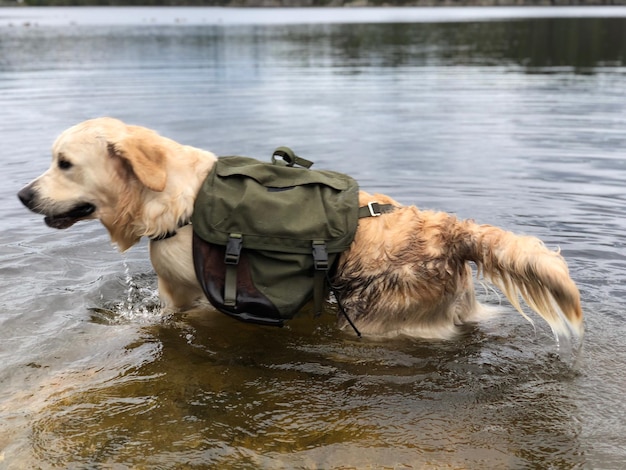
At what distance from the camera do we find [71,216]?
504 centimetres

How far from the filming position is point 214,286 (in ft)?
16.2

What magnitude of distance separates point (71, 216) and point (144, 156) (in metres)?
0.87

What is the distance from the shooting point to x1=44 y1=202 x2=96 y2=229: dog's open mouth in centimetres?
501

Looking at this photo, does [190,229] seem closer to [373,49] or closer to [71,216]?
[71,216]

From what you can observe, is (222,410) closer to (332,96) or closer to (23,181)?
(23,181)

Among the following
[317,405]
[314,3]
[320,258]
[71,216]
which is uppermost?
[314,3]

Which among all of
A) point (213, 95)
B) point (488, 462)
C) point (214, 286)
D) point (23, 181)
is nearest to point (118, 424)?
point (214, 286)

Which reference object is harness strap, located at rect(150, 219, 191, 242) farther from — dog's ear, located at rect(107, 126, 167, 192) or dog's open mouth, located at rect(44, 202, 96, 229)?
dog's open mouth, located at rect(44, 202, 96, 229)

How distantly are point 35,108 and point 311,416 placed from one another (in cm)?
1588

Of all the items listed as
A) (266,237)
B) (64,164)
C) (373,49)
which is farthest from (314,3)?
(266,237)

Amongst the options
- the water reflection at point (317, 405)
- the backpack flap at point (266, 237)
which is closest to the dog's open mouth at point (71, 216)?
the backpack flap at point (266, 237)

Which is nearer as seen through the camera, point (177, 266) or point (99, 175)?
point (99, 175)

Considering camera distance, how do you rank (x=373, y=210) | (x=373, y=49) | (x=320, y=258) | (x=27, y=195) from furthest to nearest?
(x=373, y=49) < (x=373, y=210) < (x=27, y=195) < (x=320, y=258)

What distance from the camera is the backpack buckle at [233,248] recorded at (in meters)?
4.78
